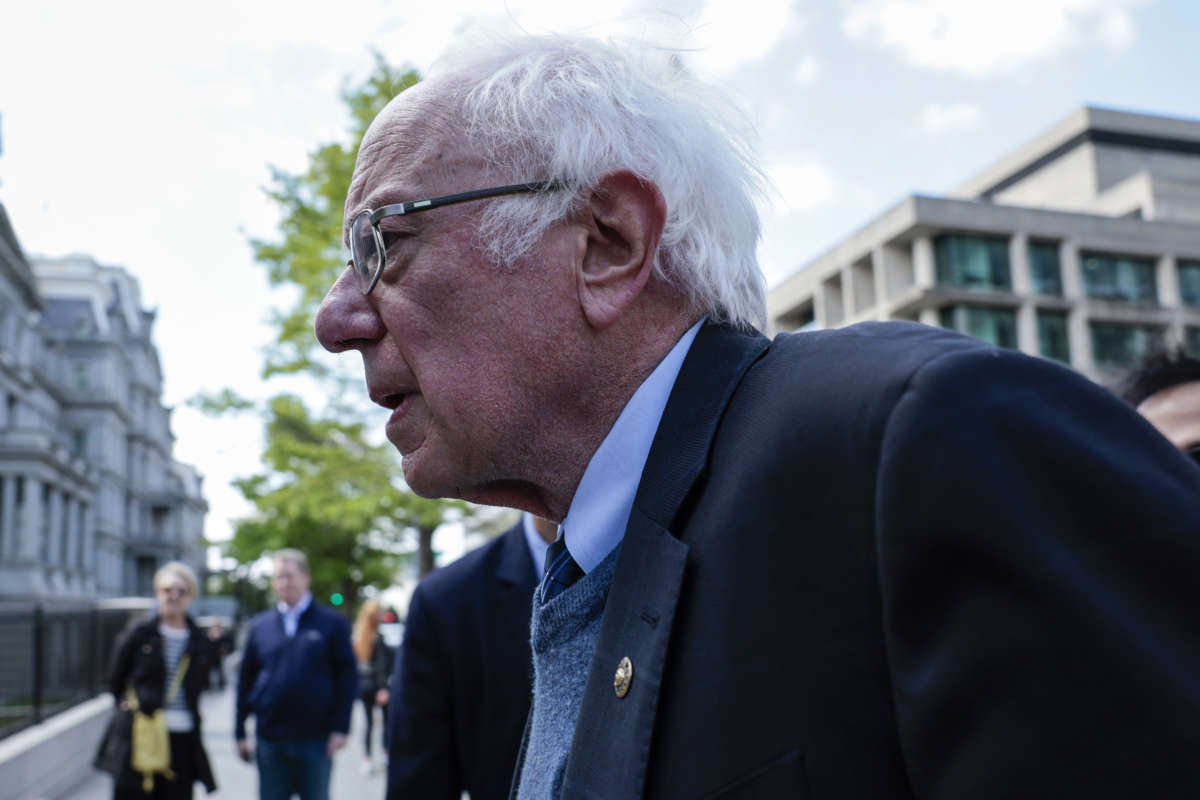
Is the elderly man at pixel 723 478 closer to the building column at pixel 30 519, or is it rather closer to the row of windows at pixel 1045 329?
the row of windows at pixel 1045 329

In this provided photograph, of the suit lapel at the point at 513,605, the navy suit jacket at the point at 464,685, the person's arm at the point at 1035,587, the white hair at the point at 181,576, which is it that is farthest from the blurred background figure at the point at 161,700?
the person's arm at the point at 1035,587

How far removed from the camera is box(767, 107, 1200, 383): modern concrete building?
52.6 metres

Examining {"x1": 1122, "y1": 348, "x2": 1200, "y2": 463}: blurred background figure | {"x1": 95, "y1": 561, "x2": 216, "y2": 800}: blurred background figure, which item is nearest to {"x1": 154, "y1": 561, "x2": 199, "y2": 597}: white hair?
{"x1": 95, "y1": 561, "x2": 216, "y2": 800}: blurred background figure

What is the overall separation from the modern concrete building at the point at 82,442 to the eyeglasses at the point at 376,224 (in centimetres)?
4330

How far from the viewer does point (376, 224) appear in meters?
1.61

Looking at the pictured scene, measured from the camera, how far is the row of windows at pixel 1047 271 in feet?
173

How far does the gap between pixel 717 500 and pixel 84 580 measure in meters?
66.5

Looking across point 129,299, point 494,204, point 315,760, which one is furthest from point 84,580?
point 494,204

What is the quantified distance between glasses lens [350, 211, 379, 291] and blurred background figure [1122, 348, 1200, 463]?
2.33m

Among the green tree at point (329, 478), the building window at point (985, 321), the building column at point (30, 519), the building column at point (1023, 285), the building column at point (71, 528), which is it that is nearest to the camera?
the green tree at point (329, 478)

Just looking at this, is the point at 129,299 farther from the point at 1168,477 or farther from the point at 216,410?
the point at 1168,477

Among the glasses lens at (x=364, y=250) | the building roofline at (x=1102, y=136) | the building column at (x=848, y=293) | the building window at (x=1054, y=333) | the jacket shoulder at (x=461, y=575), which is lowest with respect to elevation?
the jacket shoulder at (x=461, y=575)

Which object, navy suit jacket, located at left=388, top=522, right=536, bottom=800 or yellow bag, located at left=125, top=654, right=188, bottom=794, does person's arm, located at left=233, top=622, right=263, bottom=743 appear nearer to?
yellow bag, located at left=125, top=654, right=188, bottom=794

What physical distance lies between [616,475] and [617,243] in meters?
0.33
